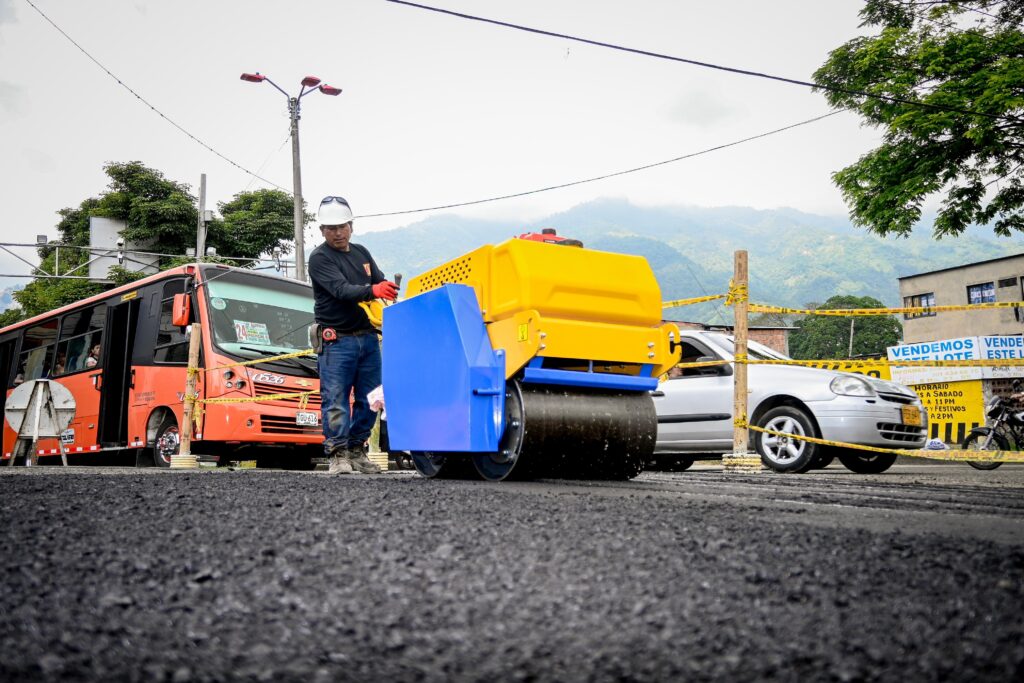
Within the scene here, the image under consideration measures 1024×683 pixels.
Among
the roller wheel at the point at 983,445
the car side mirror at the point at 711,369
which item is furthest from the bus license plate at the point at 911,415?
the roller wheel at the point at 983,445

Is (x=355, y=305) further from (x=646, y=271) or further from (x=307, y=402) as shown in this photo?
(x=307, y=402)

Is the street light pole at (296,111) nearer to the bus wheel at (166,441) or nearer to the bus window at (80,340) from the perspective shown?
the bus window at (80,340)

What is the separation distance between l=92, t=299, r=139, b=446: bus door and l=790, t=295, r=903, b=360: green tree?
80123 millimetres

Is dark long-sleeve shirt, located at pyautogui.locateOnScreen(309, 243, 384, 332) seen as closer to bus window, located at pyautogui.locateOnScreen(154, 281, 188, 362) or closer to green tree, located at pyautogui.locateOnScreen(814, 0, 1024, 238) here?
bus window, located at pyautogui.locateOnScreen(154, 281, 188, 362)

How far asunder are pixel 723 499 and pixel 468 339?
1.87 meters

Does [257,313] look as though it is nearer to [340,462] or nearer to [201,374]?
[201,374]

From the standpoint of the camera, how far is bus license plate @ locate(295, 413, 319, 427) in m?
11.2

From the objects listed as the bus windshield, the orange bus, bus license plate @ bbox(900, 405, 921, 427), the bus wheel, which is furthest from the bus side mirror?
bus license plate @ bbox(900, 405, 921, 427)

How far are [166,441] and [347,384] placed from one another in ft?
19.2

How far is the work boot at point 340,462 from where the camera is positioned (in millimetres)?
6828

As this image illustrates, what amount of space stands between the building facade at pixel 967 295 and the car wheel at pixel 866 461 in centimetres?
3683

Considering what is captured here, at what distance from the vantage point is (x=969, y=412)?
80.1 ft

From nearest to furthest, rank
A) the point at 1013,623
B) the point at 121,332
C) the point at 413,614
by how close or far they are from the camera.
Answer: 1. the point at 1013,623
2. the point at 413,614
3. the point at 121,332

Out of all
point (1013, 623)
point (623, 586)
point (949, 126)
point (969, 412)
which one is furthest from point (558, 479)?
point (969, 412)
